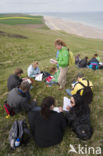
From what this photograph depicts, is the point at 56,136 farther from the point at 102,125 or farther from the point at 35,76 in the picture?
the point at 35,76

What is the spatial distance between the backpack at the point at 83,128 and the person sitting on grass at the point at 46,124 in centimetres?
65

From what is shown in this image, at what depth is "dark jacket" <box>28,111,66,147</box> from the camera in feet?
9.55

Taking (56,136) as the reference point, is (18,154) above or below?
below

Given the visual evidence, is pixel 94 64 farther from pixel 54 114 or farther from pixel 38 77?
pixel 54 114

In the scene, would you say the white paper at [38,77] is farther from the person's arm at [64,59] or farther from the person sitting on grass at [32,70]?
the person's arm at [64,59]

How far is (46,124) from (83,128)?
1306 mm

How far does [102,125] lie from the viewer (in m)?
3.97

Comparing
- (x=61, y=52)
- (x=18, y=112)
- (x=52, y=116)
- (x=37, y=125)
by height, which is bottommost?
(x=18, y=112)

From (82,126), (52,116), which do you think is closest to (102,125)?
(82,126)

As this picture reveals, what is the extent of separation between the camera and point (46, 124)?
289 cm

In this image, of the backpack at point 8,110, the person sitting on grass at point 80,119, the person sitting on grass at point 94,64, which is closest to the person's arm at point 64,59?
the person sitting on grass at point 80,119

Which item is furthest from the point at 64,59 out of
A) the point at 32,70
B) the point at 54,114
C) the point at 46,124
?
the point at 46,124

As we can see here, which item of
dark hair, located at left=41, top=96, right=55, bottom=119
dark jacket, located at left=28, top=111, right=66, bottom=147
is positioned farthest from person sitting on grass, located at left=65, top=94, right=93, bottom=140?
dark hair, located at left=41, top=96, right=55, bottom=119

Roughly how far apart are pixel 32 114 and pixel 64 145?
1390 mm
